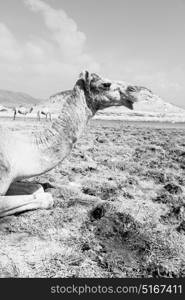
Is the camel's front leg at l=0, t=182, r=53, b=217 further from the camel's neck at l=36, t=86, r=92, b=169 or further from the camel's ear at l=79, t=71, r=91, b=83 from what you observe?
the camel's ear at l=79, t=71, r=91, b=83

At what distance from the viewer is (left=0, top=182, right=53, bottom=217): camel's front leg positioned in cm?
498

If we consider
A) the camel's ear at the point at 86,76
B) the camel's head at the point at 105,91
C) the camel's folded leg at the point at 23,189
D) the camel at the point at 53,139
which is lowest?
the camel's folded leg at the point at 23,189

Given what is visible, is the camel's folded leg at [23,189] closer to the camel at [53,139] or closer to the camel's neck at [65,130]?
the camel at [53,139]

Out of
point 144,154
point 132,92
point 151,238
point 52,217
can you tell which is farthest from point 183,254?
point 144,154

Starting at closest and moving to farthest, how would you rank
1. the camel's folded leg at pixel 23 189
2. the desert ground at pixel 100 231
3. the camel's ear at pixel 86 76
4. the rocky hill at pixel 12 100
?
the desert ground at pixel 100 231 < the camel's ear at pixel 86 76 < the camel's folded leg at pixel 23 189 < the rocky hill at pixel 12 100

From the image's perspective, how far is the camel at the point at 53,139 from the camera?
16.6 ft

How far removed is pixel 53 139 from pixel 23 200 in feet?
3.26

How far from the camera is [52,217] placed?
17.0ft

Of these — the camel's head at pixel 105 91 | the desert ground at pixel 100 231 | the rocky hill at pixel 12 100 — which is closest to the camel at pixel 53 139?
the camel's head at pixel 105 91

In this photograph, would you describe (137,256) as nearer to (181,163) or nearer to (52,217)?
(52,217)

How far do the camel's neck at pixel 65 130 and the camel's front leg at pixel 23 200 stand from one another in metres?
0.58

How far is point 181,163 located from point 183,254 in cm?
612

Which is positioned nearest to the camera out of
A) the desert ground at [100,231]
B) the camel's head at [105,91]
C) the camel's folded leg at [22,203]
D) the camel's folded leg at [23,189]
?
the desert ground at [100,231]

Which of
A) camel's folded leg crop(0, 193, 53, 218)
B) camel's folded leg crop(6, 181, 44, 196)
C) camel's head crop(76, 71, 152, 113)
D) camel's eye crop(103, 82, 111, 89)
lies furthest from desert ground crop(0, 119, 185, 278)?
camel's eye crop(103, 82, 111, 89)
